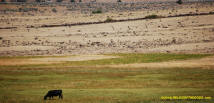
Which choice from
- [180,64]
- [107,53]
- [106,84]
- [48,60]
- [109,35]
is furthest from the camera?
[109,35]

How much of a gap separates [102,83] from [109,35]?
3673cm

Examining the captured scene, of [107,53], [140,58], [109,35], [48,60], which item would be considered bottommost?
[107,53]

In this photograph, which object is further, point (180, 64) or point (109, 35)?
point (109, 35)

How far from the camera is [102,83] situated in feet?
105

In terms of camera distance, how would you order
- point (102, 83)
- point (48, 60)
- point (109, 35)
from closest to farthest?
1. point (102, 83)
2. point (48, 60)
3. point (109, 35)

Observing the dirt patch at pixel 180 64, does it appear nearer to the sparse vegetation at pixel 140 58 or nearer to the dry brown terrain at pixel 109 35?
the sparse vegetation at pixel 140 58

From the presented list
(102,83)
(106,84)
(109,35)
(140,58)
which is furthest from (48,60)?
(106,84)

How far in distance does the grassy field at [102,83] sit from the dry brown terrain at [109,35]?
15.3 metres

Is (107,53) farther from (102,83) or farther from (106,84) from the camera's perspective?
(106,84)

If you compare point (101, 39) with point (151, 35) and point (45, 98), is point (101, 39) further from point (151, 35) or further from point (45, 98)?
point (45, 98)

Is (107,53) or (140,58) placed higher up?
(140,58)

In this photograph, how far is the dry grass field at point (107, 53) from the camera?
2813 centimetres

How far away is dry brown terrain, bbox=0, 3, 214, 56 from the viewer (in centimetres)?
5975

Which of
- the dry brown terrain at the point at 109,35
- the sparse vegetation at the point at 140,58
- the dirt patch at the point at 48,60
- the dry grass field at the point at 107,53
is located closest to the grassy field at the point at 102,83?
the dry grass field at the point at 107,53
